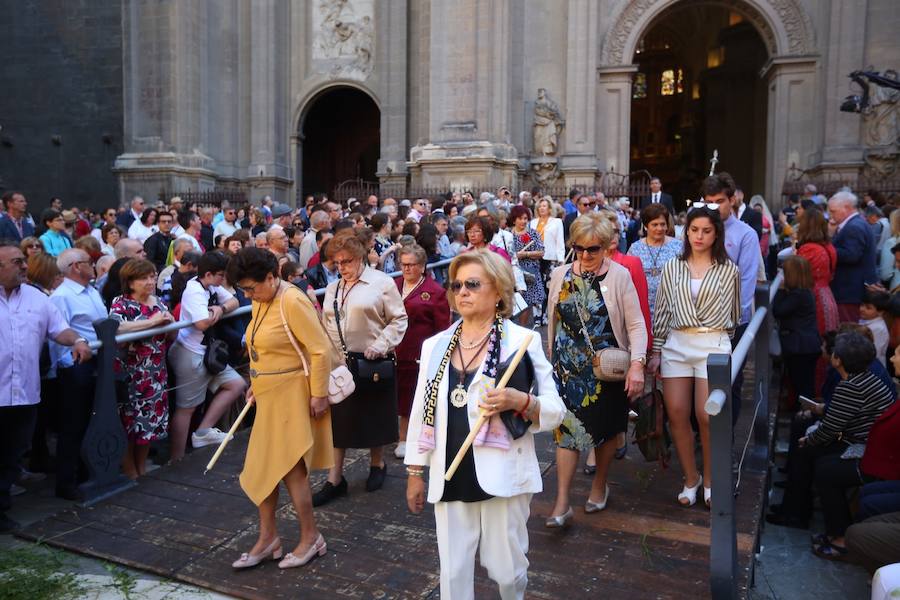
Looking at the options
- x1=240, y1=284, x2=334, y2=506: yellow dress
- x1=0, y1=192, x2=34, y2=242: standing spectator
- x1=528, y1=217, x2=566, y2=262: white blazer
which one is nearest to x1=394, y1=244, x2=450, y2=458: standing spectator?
x1=240, y1=284, x2=334, y2=506: yellow dress

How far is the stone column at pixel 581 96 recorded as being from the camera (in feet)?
73.7

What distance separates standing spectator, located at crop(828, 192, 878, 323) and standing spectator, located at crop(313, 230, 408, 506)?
5635 millimetres

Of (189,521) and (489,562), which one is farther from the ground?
(489,562)

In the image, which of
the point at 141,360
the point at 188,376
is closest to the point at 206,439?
the point at 188,376

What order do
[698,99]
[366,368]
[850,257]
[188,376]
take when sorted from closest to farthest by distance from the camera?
[366,368] < [188,376] < [850,257] < [698,99]

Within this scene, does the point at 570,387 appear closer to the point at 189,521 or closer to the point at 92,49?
the point at 189,521

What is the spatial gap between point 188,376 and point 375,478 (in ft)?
6.78

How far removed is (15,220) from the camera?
12.1m

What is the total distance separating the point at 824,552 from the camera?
5.70 m

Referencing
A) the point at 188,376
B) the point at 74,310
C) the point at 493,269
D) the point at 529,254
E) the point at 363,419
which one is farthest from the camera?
the point at 529,254

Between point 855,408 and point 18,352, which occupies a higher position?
point 18,352

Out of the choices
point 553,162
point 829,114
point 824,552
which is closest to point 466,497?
point 824,552

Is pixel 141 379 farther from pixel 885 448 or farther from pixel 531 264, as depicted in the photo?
pixel 531 264

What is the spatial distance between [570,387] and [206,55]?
22.0 metres
